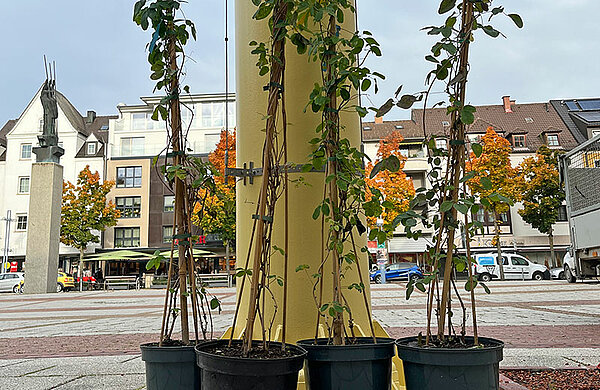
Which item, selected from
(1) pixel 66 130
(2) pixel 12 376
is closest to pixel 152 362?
(2) pixel 12 376

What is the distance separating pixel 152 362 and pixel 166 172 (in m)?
0.78

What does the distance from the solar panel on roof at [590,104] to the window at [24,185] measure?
44883 millimetres

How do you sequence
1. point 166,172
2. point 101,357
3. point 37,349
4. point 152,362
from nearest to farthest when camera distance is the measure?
point 152,362, point 166,172, point 101,357, point 37,349

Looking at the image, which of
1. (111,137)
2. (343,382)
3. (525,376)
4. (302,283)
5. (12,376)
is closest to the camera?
(343,382)

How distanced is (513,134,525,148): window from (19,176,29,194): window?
1470 inches

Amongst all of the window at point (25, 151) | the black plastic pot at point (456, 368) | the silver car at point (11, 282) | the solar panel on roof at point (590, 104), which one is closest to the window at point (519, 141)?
the solar panel on roof at point (590, 104)

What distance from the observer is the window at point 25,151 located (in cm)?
3988

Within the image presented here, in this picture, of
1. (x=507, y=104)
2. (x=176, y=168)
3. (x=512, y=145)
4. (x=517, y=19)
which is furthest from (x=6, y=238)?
(x=517, y=19)

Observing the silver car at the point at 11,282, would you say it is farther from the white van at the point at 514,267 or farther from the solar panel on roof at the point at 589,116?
the solar panel on roof at the point at 589,116

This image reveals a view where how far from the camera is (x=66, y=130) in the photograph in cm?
4066

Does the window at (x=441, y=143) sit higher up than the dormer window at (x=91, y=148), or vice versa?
the dormer window at (x=91, y=148)

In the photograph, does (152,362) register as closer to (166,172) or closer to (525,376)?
(166,172)

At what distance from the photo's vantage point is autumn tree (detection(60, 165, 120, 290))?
32.1 metres

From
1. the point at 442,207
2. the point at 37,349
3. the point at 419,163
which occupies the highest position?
the point at 419,163
